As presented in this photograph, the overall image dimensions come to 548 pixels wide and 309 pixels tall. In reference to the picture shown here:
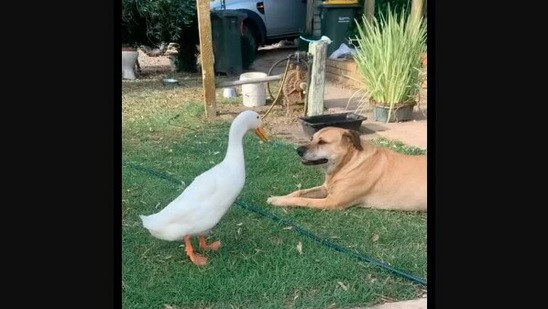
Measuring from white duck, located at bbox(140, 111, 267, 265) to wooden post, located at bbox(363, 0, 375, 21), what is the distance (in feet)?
2.29

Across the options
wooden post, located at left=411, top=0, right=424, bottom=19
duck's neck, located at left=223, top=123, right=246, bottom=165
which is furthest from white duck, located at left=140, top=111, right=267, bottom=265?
wooden post, located at left=411, top=0, right=424, bottom=19

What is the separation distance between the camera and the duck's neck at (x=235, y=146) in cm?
314

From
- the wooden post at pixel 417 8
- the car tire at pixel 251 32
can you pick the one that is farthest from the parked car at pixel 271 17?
the wooden post at pixel 417 8

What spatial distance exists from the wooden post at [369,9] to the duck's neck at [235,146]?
741 mm

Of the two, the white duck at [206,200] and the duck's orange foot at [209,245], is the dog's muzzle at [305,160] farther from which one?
the duck's orange foot at [209,245]

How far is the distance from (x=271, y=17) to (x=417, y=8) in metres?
0.57

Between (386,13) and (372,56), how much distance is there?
21cm

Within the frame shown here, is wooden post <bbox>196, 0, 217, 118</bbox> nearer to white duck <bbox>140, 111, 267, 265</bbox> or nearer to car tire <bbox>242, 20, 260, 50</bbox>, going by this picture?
car tire <bbox>242, 20, 260, 50</bbox>

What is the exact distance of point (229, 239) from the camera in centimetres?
337

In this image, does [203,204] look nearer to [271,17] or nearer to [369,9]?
[271,17]

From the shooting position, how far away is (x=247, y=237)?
3393 millimetres

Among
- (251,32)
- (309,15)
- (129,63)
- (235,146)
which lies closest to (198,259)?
(235,146)

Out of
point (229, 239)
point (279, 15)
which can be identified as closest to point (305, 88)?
point (279, 15)

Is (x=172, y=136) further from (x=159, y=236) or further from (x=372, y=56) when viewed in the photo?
(x=372, y=56)
